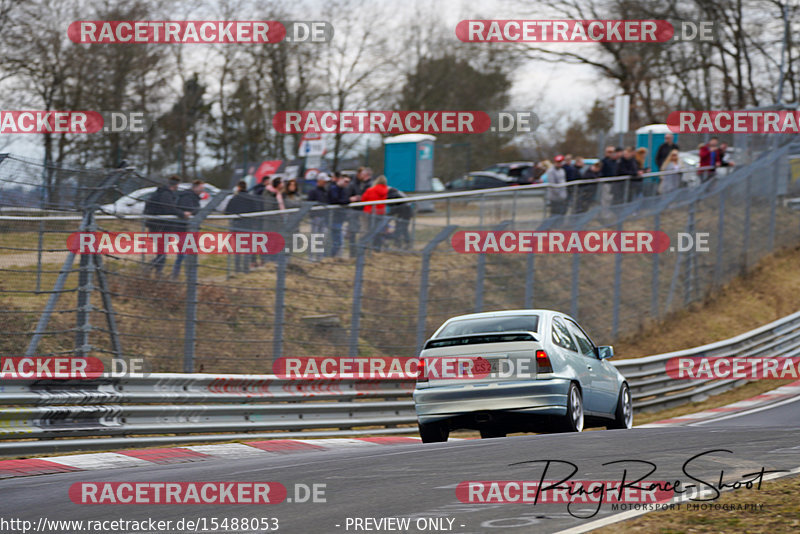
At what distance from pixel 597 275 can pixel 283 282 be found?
30.9 feet

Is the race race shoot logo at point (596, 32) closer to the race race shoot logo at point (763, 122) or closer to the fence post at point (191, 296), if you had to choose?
the race race shoot logo at point (763, 122)

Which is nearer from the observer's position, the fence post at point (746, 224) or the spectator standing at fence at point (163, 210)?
the spectator standing at fence at point (163, 210)

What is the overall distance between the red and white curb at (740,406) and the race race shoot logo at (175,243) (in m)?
5.65

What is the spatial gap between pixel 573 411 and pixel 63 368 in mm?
5102

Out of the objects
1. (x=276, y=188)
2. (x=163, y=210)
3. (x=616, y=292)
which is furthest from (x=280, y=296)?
(x=616, y=292)

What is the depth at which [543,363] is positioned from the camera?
11.2 metres

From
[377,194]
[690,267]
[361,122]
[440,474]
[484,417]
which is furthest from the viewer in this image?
[361,122]

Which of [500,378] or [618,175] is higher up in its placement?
[618,175]

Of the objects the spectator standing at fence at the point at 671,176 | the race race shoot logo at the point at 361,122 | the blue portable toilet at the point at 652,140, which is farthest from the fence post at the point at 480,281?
the blue portable toilet at the point at 652,140

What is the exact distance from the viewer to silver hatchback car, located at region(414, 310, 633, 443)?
441 inches

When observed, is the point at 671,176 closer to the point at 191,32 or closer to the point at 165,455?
the point at 191,32

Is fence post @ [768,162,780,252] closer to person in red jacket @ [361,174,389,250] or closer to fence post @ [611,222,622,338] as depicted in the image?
fence post @ [611,222,622,338]

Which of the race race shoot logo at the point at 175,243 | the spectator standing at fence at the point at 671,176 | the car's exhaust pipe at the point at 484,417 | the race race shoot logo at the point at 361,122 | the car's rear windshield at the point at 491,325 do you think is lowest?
the car's exhaust pipe at the point at 484,417

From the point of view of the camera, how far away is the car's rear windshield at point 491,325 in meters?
11.6
